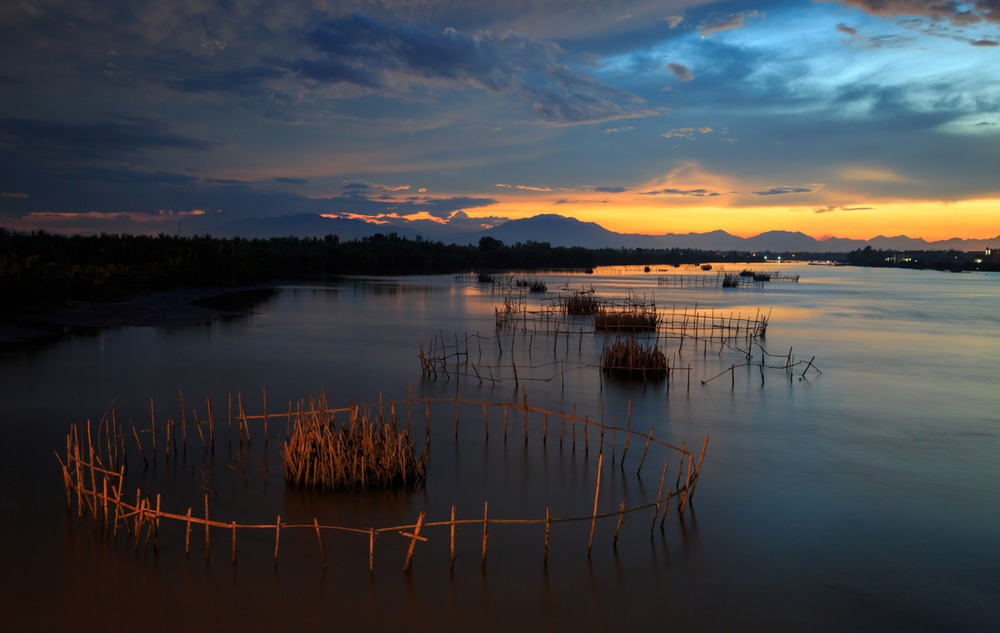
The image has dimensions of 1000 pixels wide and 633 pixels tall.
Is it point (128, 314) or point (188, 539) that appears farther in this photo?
point (128, 314)

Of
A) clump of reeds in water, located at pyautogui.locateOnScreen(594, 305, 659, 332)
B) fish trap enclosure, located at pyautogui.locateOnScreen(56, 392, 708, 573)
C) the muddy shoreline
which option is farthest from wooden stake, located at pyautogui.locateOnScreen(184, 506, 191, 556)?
clump of reeds in water, located at pyautogui.locateOnScreen(594, 305, 659, 332)

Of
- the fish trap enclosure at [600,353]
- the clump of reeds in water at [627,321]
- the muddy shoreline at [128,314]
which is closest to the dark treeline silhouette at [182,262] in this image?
the muddy shoreline at [128,314]

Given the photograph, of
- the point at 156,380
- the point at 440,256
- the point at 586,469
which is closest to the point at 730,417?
the point at 586,469

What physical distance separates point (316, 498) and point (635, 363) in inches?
302

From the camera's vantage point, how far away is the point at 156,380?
11828 millimetres

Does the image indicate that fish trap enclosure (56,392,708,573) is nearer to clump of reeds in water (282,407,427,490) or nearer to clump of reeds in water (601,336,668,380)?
clump of reeds in water (282,407,427,490)

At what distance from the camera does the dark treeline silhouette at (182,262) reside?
773 inches

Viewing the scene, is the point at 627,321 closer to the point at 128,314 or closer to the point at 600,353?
the point at 600,353

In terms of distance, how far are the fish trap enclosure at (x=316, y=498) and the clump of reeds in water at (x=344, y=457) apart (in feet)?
0.21

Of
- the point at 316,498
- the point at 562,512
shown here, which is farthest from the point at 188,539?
the point at 562,512

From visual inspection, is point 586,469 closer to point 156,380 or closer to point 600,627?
point 600,627

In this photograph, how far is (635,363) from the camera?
41.5 ft

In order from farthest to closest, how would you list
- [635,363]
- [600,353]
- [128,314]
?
[128,314]
[600,353]
[635,363]

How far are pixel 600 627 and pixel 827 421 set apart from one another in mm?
7090
